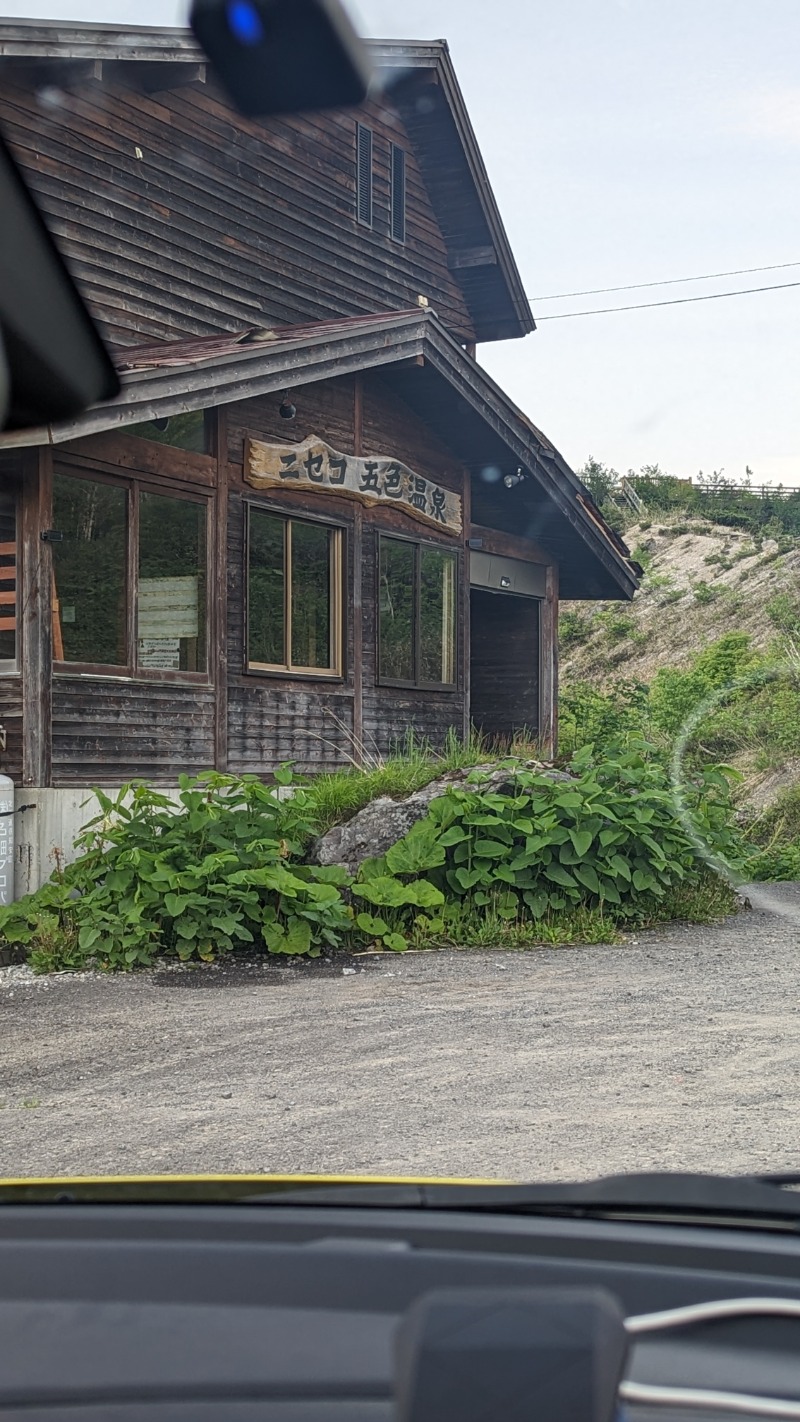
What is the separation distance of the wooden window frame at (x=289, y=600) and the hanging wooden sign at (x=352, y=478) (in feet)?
0.93

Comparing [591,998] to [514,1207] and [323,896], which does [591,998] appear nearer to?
[323,896]

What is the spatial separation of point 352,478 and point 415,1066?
9.04 m

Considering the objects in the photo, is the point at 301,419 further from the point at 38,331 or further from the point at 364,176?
the point at 38,331

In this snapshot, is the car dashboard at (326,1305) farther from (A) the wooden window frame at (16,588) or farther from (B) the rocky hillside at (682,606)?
(B) the rocky hillside at (682,606)

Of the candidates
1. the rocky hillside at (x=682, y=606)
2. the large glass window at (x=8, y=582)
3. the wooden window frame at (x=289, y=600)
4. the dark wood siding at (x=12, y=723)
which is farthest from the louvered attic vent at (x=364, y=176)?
the rocky hillside at (x=682, y=606)

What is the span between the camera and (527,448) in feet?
51.5

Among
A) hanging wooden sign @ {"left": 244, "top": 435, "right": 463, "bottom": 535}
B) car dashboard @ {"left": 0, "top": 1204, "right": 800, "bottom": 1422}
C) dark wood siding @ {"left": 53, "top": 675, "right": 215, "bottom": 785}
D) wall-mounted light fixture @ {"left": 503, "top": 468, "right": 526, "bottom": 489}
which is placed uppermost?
wall-mounted light fixture @ {"left": 503, "top": 468, "right": 526, "bottom": 489}

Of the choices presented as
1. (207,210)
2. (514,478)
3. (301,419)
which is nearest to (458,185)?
(207,210)

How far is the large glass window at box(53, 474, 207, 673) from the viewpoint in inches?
442

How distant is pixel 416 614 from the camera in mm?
15453

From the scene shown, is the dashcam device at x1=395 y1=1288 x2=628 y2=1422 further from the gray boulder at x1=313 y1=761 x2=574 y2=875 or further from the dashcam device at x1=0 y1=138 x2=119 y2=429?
the gray boulder at x1=313 y1=761 x2=574 y2=875

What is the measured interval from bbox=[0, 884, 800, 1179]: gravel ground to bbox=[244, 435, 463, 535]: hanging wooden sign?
5.57m

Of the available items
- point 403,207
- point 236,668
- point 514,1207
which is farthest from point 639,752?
point 514,1207

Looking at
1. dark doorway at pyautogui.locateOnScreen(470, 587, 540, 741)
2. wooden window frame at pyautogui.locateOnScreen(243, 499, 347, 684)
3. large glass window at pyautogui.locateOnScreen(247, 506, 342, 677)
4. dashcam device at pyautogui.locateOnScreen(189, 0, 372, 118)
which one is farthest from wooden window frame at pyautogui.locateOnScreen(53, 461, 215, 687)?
dashcam device at pyautogui.locateOnScreen(189, 0, 372, 118)
